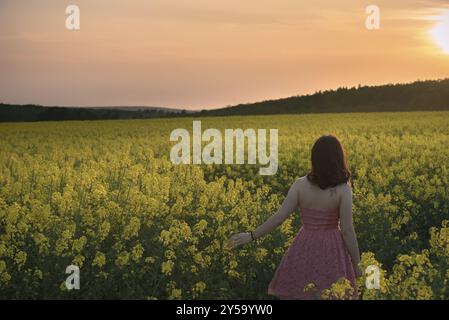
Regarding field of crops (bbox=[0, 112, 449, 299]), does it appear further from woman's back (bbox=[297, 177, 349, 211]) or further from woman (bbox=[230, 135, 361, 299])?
woman's back (bbox=[297, 177, 349, 211])

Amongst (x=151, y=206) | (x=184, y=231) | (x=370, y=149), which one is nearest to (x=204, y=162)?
(x=370, y=149)

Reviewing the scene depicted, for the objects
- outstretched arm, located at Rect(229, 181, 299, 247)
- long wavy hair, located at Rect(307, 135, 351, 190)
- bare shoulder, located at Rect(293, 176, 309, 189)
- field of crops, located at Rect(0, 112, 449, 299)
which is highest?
long wavy hair, located at Rect(307, 135, 351, 190)

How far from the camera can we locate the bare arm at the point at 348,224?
606cm

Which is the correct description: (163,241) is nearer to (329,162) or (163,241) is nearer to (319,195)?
(319,195)

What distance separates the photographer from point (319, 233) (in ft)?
20.7

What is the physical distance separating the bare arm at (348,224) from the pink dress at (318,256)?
0.26 feet

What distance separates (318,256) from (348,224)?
1.44ft

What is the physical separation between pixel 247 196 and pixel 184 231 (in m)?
2.61

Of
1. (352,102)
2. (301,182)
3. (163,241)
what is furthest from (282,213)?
(352,102)

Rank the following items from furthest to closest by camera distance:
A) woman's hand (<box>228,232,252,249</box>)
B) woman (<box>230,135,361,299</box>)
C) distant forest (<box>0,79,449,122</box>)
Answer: distant forest (<box>0,79,449,122</box>), woman's hand (<box>228,232,252,249</box>), woman (<box>230,135,361,299</box>)

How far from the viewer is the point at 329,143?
587 centimetres

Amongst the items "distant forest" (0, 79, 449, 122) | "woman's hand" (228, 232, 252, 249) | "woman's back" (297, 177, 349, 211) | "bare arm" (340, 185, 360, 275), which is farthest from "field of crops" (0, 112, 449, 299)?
"distant forest" (0, 79, 449, 122)

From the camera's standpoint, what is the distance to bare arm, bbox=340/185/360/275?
19.9 ft
